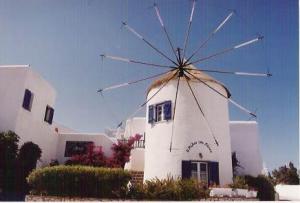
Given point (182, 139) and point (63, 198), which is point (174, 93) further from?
point (63, 198)

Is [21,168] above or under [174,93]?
under

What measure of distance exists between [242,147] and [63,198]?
52.4ft

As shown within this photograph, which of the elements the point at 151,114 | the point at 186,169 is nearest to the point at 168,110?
the point at 151,114

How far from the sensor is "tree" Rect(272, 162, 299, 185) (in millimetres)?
39812

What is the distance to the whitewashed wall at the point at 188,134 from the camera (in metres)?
18.5

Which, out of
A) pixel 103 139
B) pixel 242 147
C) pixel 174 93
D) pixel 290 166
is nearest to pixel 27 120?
pixel 103 139

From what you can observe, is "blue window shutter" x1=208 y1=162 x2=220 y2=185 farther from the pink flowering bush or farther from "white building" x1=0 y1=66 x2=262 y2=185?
Answer: the pink flowering bush

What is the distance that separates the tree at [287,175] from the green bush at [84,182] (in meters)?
31.1

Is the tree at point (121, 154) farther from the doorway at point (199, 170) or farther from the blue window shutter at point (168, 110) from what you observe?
the doorway at point (199, 170)

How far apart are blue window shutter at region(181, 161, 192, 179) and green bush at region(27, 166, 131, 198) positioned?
4.55 meters

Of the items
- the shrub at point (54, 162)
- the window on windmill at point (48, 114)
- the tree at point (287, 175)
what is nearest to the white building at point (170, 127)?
the shrub at point (54, 162)

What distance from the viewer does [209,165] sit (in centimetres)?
1822

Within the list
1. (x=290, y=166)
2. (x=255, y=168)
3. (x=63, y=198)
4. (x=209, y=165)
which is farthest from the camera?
(x=290, y=166)

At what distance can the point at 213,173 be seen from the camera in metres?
18.1
